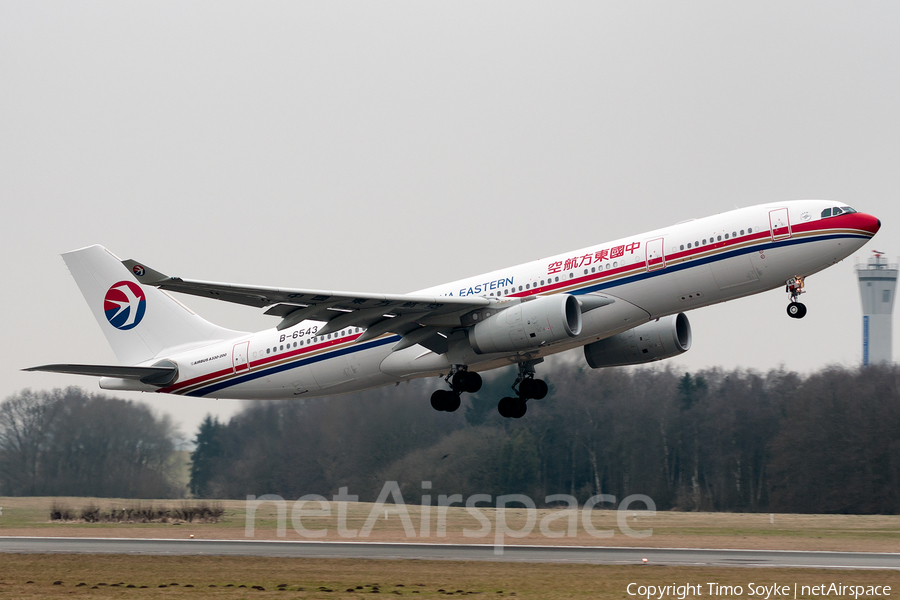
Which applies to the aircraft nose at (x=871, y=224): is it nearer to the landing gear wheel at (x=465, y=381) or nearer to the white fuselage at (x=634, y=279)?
the white fuselage at (x=634, y=279)

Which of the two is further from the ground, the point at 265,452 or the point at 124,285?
A: the point at 124,285

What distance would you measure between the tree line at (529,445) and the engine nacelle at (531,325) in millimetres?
24695

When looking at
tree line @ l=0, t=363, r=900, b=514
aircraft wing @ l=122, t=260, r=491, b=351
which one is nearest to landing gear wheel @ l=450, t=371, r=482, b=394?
aircraft wing @ l=122, t=260, r=491, b=351

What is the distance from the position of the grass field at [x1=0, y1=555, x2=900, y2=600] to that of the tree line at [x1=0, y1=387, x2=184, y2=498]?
2306 cm

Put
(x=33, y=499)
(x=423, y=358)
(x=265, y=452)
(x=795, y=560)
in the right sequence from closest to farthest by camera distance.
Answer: (x=795, y=560) → (x=423, y=358) → (x=33, y=499) → (x=265, y=452)

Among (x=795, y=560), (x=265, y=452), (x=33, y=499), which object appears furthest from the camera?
(x=265, y=452)

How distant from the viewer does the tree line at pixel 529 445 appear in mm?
51969

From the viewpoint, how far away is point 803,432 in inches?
2153

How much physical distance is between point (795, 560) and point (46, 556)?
71.5 feet

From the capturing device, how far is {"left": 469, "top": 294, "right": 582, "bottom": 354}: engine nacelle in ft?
88.9

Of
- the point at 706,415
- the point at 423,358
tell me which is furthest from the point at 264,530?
the point at 706,415

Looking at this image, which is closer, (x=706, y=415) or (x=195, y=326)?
(x=195, y=326)

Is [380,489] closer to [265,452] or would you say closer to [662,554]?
[265,452]

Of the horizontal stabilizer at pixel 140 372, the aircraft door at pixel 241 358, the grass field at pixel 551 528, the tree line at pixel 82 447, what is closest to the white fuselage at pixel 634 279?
the aircraft door at pixel 241 358
